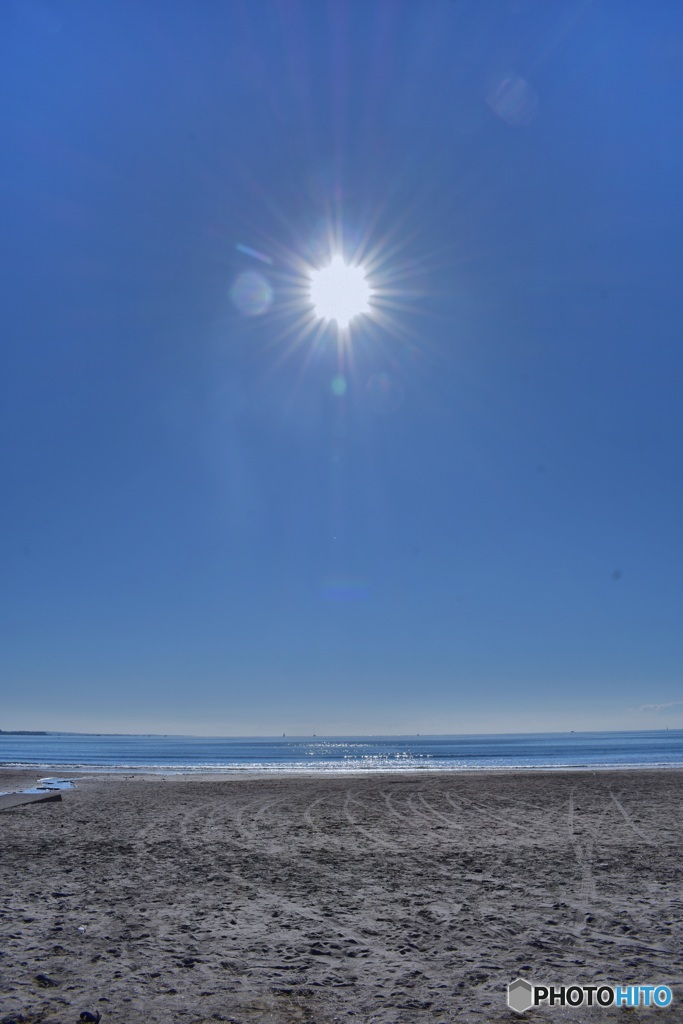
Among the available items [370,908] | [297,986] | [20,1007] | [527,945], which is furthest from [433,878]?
[20,1007]

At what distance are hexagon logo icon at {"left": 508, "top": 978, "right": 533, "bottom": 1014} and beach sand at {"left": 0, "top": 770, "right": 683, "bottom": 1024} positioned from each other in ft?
0.30

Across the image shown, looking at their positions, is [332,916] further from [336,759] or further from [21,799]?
[336,759]

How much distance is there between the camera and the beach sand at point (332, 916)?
17.0 feet

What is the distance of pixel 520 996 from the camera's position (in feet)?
17.0

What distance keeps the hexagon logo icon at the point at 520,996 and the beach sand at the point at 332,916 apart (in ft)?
0.30

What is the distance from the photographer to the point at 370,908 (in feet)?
25.7

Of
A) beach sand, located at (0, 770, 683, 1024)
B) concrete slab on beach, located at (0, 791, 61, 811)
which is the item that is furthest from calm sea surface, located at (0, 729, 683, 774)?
beach sand, located at (0, 770, 683, 1024)

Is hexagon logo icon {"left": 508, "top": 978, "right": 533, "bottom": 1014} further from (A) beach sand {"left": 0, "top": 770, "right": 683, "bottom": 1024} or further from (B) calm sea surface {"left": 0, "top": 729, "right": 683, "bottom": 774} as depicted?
(B) calm sea surface {"left": 0, "top": 729, "right": 683, "bottom": 774}

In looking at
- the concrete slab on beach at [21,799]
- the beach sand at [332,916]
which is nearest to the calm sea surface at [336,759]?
the concrete slab on beach at [21,799]

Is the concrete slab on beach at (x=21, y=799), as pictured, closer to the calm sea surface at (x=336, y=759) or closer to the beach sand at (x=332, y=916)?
the beach sand at (x=332, y=916)

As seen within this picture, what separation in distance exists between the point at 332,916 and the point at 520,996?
2.94 metres

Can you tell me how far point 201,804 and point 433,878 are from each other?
13.2 meters

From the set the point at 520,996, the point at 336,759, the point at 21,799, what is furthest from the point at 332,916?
the point at 336,759

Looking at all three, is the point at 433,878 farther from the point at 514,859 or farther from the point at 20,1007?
the point at 20,1007
